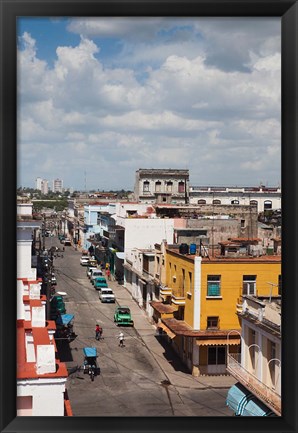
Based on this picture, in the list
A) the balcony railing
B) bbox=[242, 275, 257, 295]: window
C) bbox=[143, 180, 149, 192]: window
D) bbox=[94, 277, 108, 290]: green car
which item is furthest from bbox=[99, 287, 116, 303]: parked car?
bbox=[143, 180, 149, 192]: window

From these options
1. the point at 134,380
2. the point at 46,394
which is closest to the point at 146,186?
the point at 134,380

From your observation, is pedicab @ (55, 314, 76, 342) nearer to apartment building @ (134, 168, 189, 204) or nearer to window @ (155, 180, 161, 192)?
apartment building @ (134, 168, 189, 204)

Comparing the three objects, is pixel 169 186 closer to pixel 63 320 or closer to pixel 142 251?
pixel 142 251

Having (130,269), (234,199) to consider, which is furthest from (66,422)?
(234,199)

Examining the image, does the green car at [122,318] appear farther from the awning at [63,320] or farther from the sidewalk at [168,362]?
the awning at [63,320]

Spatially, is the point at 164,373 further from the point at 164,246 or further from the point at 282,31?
the point at 282,31

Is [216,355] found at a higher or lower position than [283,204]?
lower

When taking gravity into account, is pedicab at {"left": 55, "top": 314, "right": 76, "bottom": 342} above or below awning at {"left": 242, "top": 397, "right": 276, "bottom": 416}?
below
